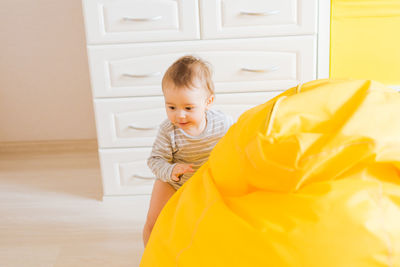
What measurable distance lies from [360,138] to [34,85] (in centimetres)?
228

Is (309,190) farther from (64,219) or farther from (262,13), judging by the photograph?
(64,219)

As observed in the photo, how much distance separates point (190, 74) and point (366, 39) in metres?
0.99

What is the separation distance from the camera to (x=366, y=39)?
1.68m

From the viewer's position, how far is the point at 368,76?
1.72 m

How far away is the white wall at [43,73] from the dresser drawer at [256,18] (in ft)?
3.48

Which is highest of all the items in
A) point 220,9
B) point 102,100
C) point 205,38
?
point 220,9

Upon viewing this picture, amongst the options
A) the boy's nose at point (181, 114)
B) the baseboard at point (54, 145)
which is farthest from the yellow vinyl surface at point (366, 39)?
the baseboard at point (54, 145)

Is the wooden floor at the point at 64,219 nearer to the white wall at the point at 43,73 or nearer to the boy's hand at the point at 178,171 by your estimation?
the white wall at the point at 43,73

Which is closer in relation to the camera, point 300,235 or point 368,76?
point 300,235

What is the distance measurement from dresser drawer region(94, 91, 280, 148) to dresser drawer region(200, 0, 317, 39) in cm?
26

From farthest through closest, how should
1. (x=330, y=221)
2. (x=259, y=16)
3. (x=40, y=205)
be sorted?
(x=40, y=205)
(x=259, y=16)
(x=330, y=221)

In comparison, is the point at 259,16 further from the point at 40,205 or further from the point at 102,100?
the point at 40,205

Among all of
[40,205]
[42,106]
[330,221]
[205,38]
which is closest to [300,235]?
[330,221]

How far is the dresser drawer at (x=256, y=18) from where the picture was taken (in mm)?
1634
